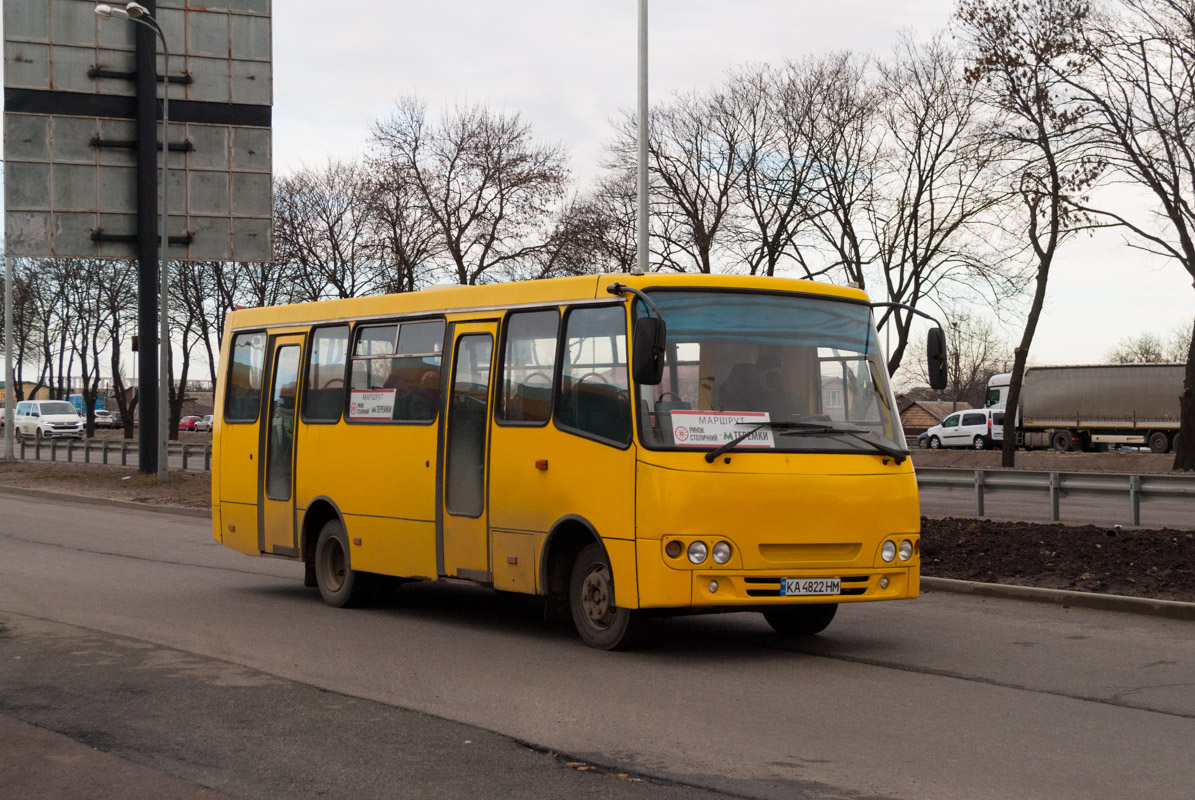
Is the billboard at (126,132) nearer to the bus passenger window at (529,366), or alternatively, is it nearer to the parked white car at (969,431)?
the bus passenger window at (529,366)

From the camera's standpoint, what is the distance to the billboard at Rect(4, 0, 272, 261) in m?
29.2

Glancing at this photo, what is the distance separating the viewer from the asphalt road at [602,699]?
6.21 m

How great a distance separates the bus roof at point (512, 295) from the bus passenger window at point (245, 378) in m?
0.26

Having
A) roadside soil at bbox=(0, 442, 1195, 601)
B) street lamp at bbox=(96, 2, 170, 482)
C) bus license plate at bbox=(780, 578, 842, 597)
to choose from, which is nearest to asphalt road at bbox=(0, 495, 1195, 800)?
bus license plate at bbox=(780, 578, 842, 597)

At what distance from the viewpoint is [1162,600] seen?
11648 millimetres

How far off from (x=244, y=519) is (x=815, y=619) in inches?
242

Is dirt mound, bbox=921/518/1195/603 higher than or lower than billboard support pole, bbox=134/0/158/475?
lower

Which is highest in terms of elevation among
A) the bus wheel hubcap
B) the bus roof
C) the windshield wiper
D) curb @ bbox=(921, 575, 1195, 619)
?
the bus roof

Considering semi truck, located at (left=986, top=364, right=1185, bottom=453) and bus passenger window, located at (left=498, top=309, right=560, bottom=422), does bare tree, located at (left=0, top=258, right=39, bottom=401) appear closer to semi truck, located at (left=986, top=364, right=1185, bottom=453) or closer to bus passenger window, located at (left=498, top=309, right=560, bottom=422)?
semi truck, located at (left=986, top=364, right=1185, bottom=453)

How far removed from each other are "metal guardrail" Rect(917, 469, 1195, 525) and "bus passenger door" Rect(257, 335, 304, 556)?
10.8 metres

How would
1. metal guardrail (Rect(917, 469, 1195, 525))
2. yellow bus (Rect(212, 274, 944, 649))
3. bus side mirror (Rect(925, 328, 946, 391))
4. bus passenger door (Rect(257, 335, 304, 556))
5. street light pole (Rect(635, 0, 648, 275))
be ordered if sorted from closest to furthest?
yellow bus (Rect(212, 274, 944, 649)) → bus side mirror (Rect(925, 328, 946, 391)) → bus passenger door (Rect(257, 335, 304, 556)) → metal guardrail (Rect(917, 469, 1195, 525)) → street light pole (Rect(635, 0, 648, 275))

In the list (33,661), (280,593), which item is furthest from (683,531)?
(280,593)

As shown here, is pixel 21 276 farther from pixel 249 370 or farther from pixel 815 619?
pixel 815 619

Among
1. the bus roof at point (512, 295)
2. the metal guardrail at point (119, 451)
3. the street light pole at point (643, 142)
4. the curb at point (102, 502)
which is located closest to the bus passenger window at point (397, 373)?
the bus roof at point (512, 295)
